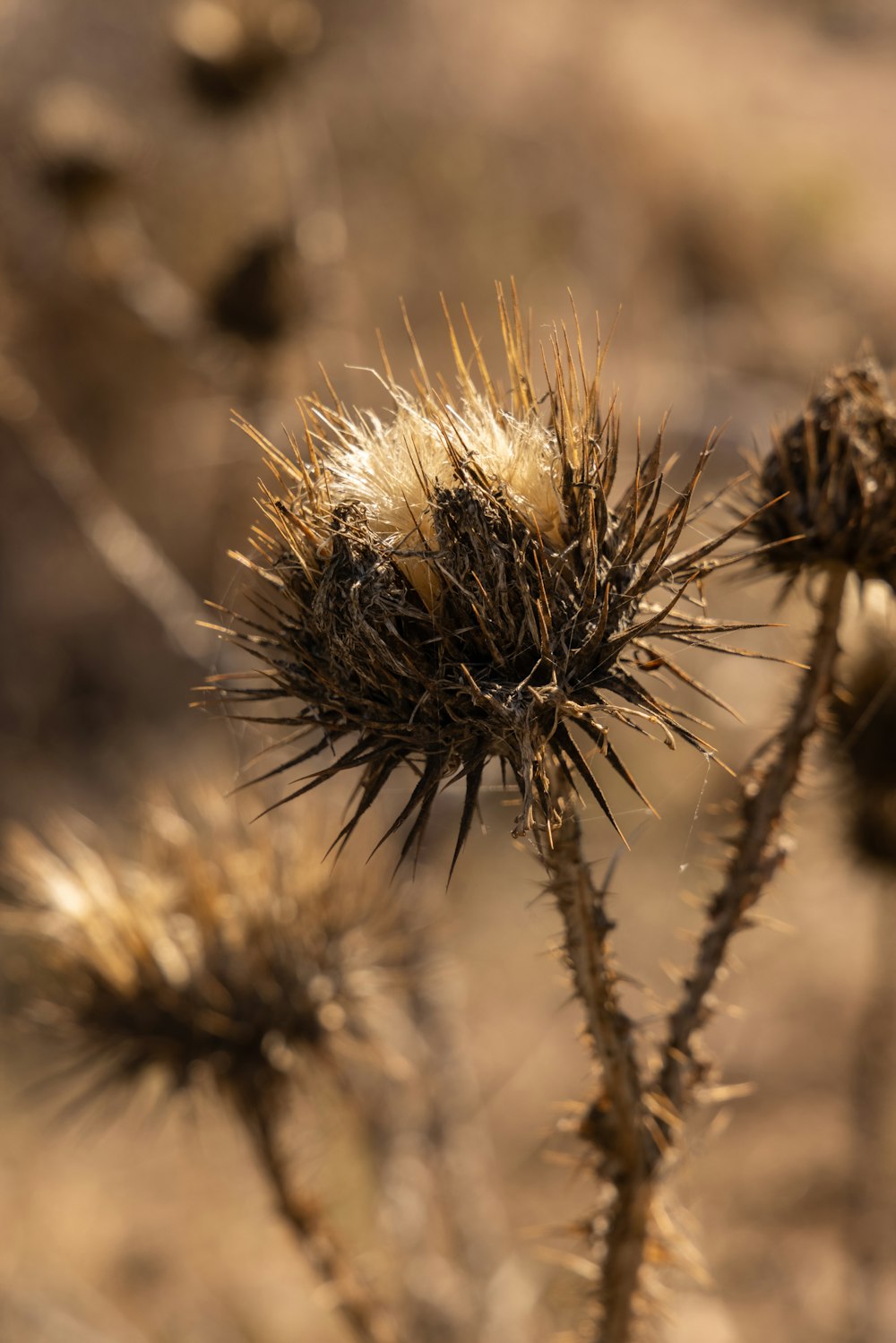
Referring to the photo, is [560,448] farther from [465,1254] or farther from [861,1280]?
[861,1280]

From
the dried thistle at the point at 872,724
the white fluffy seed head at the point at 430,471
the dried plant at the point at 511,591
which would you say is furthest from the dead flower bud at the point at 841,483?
the dried thistle at the point at 872,724

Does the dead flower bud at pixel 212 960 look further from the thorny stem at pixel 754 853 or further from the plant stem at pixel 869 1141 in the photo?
the plant stem at pixel 869 1141

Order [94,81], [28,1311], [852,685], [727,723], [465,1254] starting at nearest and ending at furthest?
[852,685], [465,1254], [28,1311], [727,723], [94,81]

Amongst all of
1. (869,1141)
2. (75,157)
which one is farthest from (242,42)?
(869,1141)

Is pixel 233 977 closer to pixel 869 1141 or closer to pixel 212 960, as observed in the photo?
pixel 212 960

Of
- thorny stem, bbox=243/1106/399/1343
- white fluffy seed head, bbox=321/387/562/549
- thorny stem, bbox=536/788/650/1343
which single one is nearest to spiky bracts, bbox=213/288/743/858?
white fluffy seed head, bbox=321/387/562/549

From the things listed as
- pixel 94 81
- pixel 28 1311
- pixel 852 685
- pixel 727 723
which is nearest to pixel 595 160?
pixel 94 81

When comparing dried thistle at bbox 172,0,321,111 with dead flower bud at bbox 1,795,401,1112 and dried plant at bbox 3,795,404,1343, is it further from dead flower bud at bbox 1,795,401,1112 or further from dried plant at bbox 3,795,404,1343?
dried plant at bbox 3,795,404,1343
